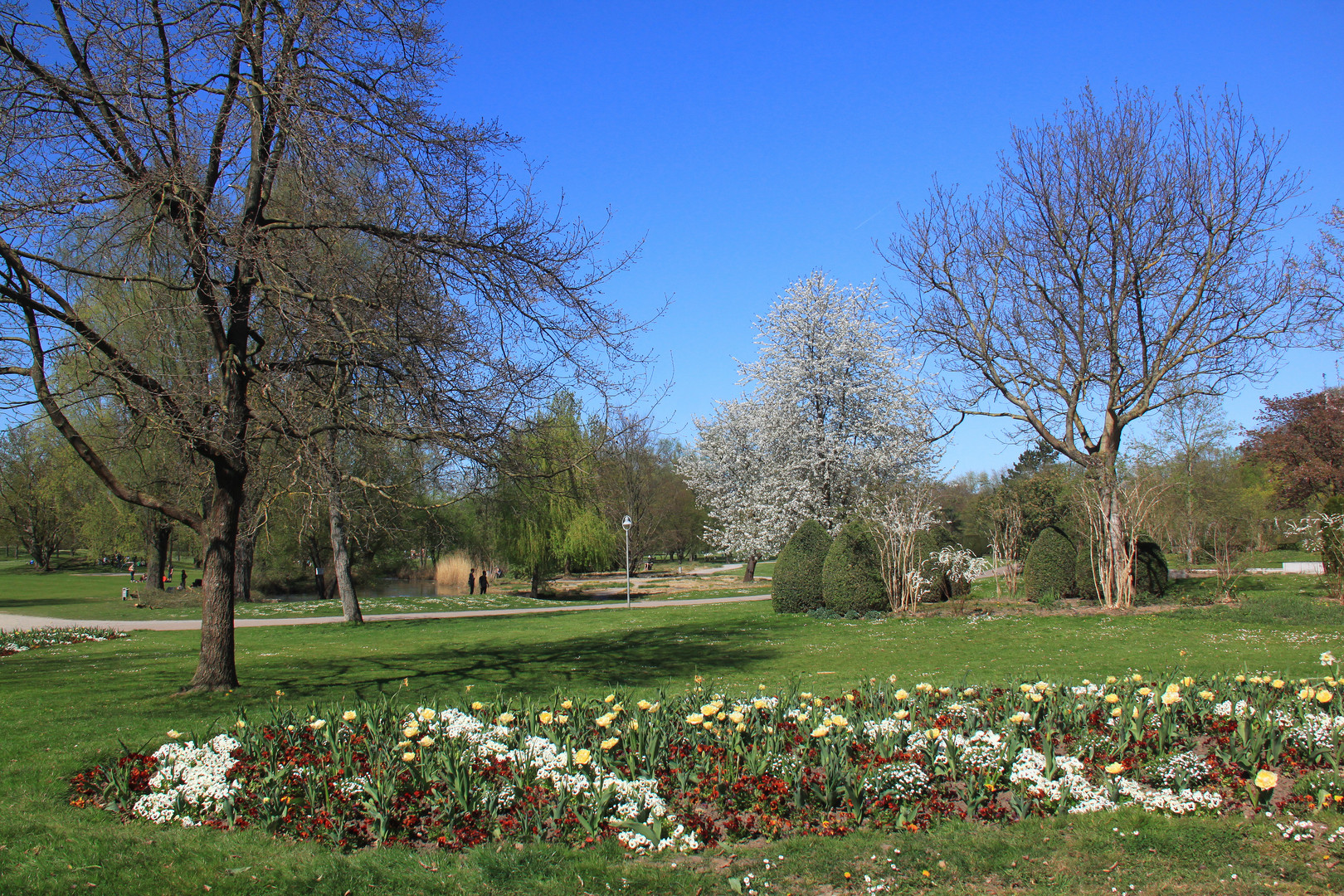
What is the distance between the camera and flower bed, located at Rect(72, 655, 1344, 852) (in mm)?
4078

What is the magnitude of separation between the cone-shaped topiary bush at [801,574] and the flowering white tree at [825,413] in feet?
18.9

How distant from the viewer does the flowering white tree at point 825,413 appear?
81.2 feet

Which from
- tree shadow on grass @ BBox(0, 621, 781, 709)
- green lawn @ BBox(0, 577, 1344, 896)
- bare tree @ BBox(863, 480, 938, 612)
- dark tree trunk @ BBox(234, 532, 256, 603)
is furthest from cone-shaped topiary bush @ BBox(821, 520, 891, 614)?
dark tree trunk @ BBox(234, 532, 256, 603)

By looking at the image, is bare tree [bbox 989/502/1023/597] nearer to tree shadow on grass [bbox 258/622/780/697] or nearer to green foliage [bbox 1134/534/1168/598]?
green foliage [bbox 1134/534/1168/598]

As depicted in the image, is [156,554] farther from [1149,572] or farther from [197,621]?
[1149,572]

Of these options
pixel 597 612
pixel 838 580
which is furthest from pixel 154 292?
pixel 597 612

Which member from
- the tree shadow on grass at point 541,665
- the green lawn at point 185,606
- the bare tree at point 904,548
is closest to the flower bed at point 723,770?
the tree shadow on grass at point 541,665

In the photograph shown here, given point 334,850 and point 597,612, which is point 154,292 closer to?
point 334,850

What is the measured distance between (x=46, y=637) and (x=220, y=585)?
8.68m

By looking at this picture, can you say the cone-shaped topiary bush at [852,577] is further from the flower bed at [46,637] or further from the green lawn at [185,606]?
the flower bed at [46,637]

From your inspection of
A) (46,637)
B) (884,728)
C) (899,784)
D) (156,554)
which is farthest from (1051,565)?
(156,554)

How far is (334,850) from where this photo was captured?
3.92 m

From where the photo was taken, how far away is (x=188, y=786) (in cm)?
455

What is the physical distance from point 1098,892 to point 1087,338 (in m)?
16.2
